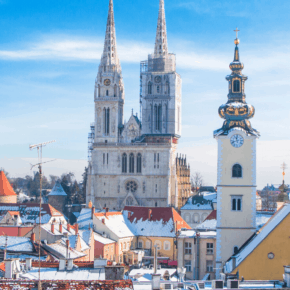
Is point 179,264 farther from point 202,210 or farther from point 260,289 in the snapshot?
point 202,210

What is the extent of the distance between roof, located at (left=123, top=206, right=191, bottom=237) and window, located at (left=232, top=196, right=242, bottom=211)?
2310 centimetres

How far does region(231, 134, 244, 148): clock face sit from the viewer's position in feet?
120

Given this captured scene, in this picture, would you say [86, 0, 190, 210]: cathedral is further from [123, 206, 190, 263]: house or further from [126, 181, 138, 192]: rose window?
[123, 206, 190, 263]: house

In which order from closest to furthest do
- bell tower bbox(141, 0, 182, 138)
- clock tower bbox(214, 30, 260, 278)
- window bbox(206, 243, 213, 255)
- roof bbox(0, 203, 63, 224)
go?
clock tower bbox(214, 30, 260, 278) → window bbox(206, 243, 213, 255) → roof bbox(0, 203, 63, 224) → bell tower bbox(141, 0, 182, 138)

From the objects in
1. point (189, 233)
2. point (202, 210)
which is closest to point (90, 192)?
point (202, 210)

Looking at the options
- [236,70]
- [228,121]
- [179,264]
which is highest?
[236,70]

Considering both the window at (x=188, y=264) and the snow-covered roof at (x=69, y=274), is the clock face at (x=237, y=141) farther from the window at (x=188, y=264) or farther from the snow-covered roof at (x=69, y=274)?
the snow-covered roof at (x=69, y=274)

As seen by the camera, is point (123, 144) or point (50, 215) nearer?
point (50, 215)

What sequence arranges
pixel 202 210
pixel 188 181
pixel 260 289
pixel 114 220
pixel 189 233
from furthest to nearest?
pixel 188 181 < pixel 202 210 < pixel 114 220 < pixel 189 233 < pixel 260 289

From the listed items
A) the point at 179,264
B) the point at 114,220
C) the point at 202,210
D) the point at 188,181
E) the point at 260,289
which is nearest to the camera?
the point at 260,289

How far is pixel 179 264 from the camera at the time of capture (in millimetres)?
42594

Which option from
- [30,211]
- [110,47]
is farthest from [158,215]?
[110,47]

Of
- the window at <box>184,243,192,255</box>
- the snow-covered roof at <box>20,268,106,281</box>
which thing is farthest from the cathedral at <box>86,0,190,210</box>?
the snow-covered roof at <box>20,268,106,281</box>

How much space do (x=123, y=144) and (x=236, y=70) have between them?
52028 mm
